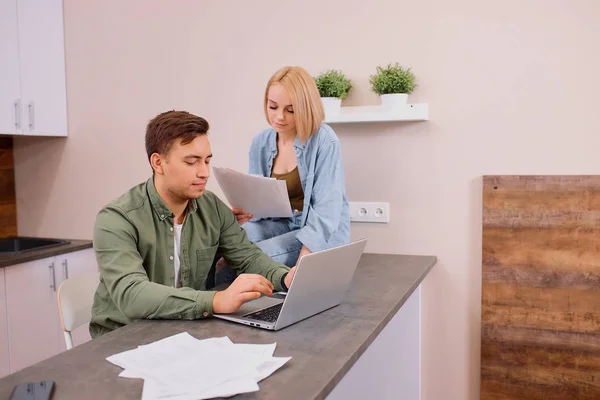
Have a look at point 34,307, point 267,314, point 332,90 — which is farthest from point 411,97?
point 34,307

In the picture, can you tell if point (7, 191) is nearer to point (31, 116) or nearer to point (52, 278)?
point (31, 116)

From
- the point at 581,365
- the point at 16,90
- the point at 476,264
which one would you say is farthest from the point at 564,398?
the point at 16,90

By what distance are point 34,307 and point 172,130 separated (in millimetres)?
1451

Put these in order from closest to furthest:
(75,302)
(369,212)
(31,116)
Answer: (75,302)
(369,212)
(31,116)

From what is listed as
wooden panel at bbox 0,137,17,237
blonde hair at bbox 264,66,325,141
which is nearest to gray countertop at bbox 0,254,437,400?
blonde hair at bbox 264,66,325,141

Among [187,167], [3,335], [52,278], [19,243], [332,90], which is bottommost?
[3,335]

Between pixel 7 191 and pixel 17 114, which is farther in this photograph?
pixel 7 191

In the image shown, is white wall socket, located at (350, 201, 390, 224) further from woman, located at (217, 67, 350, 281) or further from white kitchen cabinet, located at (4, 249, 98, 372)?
white kitchen cabinet, located at (4, 249, 98, 372)

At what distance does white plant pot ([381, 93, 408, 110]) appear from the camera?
2205 millimetres

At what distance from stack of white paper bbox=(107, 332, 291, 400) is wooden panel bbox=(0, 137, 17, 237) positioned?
2.19 meters

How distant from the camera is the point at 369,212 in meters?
2.40

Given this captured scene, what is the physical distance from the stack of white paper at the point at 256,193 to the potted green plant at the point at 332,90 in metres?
0.52

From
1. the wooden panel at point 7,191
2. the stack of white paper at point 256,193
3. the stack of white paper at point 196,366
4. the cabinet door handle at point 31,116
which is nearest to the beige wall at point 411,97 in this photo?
the cabinet door handle at point 31,116

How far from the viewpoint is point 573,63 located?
2090mm
